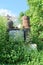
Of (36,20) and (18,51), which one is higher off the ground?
(36,20)

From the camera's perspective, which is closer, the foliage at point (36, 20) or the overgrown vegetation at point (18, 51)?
the overgrown vegetation at point (18, 51)

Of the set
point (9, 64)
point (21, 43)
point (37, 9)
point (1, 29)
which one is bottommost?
point (9, 64)

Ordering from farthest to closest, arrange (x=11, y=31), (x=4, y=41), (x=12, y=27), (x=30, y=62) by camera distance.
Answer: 1. (x=12, y=27)
2. (x=11, y=31)
3. (x=4, y=41)
4. (x=30, y=62)

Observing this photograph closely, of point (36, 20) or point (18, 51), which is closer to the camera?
point (18, 51)

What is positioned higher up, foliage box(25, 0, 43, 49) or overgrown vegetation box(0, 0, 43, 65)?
foliage box(25, 0, 43, 49)

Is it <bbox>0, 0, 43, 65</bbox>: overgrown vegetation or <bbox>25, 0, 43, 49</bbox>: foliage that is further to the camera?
<bbox>25, 0, 43, 49</bbox>: foliage

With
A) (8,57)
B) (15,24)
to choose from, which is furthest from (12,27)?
(8,57)

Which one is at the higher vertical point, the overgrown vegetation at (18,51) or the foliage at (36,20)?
the foliage at (36,20)

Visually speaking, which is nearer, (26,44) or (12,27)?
(26,44)

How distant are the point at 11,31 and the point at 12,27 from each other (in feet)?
2.96

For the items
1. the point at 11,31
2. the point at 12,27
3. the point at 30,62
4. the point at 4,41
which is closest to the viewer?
the point at 30,62

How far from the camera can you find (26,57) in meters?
8.65

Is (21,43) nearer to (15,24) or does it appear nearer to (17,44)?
(17,44)

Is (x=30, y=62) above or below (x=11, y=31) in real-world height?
below
